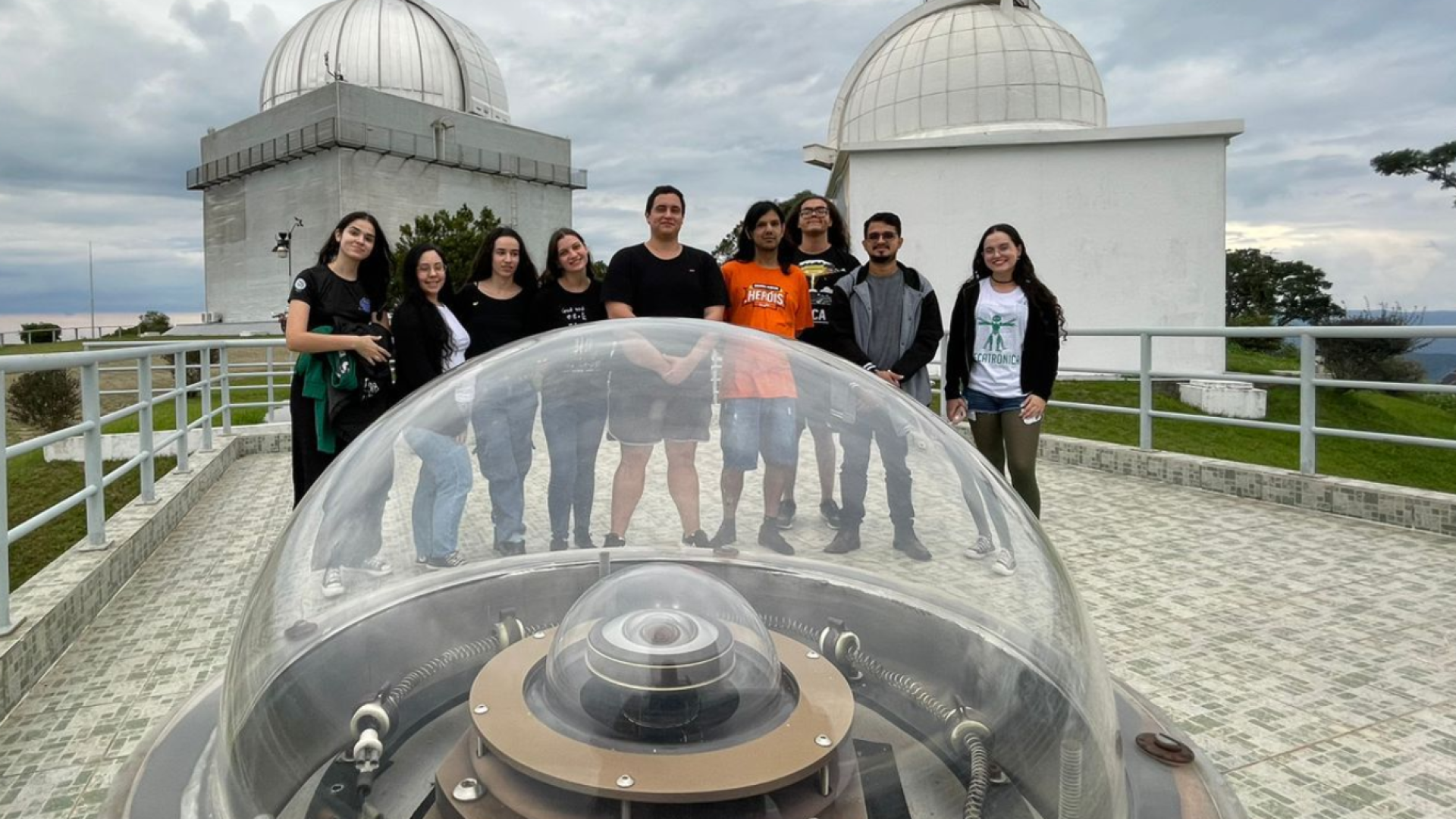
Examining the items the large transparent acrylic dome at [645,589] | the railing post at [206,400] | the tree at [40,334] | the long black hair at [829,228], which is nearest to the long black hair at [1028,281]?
the long black hair at [829,228]

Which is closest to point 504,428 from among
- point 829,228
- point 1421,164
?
point 829,228

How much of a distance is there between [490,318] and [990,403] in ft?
7.42

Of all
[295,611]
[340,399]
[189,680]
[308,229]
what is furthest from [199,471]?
[308,229]

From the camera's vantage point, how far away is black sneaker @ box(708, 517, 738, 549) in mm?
2197

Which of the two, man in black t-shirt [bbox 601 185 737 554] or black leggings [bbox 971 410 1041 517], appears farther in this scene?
black leggings [bbox 971 410 1041 517]

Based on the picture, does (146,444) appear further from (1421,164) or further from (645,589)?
(1421,164)

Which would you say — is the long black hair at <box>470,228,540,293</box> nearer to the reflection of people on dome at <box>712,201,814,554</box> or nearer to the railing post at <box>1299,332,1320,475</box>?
the reflection of people on dome at <box>712,201,814,554</box>

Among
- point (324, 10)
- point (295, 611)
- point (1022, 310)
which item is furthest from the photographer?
point (324, 10)

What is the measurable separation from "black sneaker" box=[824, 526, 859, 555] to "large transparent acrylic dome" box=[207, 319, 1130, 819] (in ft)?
0.07

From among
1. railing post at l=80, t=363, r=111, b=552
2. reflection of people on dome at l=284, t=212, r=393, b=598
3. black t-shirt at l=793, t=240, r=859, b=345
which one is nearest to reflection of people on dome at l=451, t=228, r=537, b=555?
reflection of people on dome at l=284, t=212, r=393, b=598

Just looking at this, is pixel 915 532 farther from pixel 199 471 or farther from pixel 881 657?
pixel 199 471

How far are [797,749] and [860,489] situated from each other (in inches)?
28.4

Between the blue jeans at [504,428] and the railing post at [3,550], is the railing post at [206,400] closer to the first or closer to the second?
the railing post at [3,550]

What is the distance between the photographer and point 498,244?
3.77 metres
